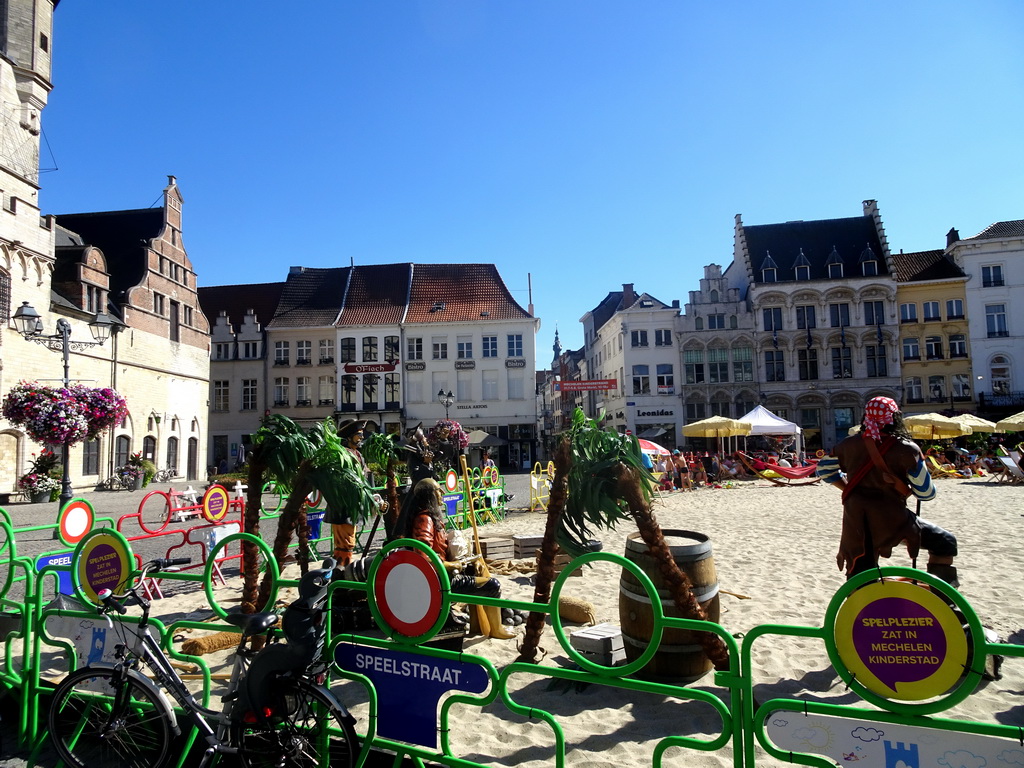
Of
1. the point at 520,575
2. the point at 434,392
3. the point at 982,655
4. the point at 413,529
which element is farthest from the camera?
the point at 434,392

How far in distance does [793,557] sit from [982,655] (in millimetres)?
7314

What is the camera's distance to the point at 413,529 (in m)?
5.34

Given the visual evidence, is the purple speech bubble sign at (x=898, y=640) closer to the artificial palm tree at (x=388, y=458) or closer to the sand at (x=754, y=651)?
the sand at (x=754, y=651)

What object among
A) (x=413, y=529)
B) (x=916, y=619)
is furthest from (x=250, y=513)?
(x=916, y=619)

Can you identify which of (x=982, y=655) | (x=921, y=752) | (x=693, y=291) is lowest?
(x=921, y=752)

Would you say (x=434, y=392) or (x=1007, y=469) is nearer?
(x=1007, y=469)

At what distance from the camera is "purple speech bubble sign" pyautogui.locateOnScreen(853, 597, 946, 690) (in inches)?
88.4

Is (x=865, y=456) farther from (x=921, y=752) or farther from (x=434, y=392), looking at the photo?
(x=434, y=392)

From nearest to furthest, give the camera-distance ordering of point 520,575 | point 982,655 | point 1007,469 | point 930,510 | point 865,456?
1. point 982,655
2. point 865,456
3. point 520,575
4. point 930,510
5. point 1007,469

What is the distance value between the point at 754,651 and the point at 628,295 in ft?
148

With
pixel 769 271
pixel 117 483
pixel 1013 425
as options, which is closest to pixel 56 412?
pixel 117 483

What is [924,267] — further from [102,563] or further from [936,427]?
[102,563]

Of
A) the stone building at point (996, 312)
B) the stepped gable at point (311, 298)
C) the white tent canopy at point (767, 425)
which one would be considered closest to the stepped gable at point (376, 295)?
the stepped gable at point (311, 298)

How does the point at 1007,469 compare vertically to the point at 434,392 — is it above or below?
below
